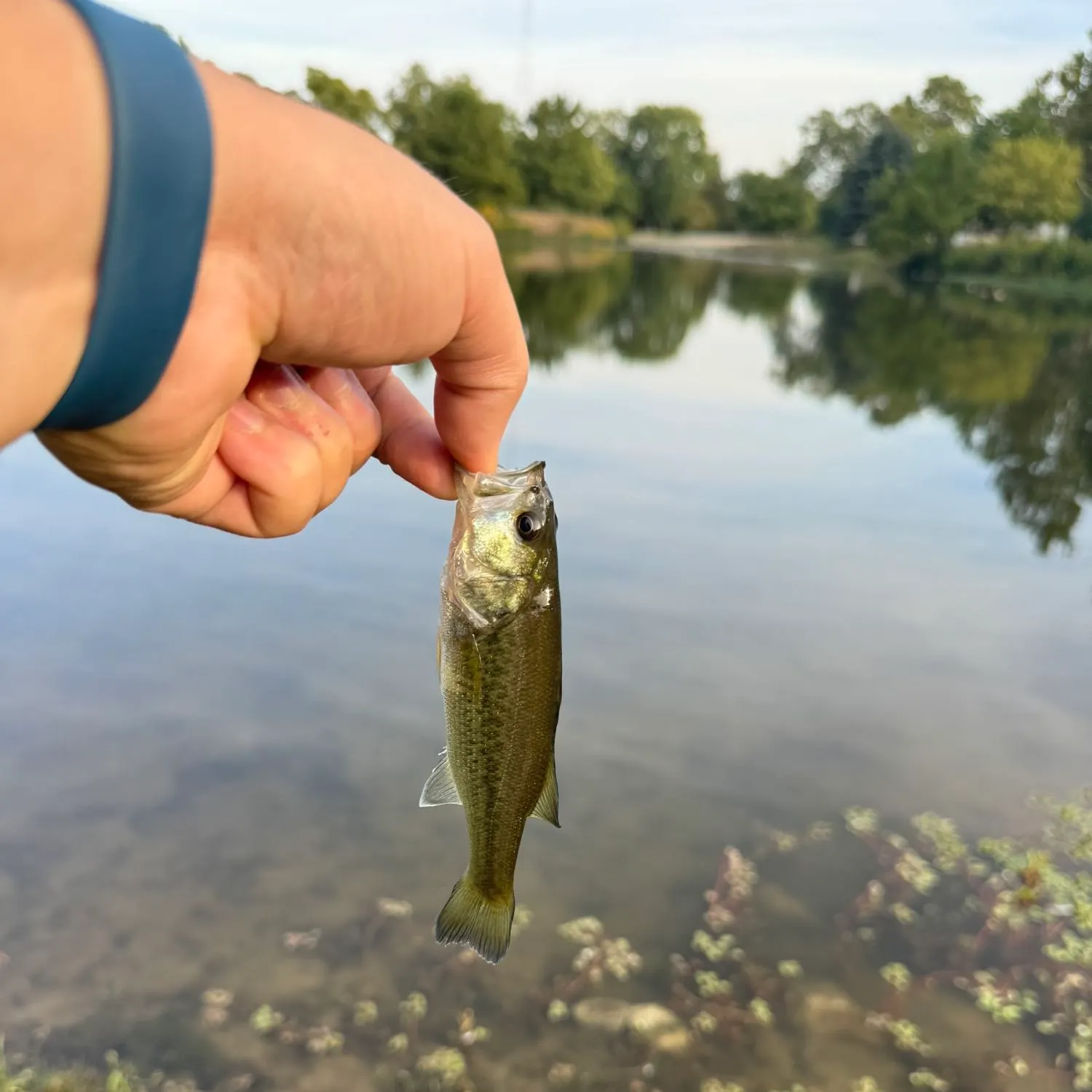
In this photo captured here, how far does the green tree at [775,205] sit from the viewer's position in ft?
328

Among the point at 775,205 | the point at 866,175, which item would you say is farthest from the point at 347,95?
the point at 775,205

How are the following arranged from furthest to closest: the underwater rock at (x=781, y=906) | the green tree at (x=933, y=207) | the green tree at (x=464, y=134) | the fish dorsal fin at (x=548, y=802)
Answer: the green tree at (x=933, y=207) → the green tree at (x=464, y=134) → the underwater rock at (x=781, y=906) → the fish dorsal fin at (x=548, y=802)

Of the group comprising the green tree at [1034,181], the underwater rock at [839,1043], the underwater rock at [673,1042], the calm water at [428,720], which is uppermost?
the green tree at [1034,181]

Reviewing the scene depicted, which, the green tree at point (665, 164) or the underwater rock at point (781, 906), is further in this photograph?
the green tree at point (665, 164)

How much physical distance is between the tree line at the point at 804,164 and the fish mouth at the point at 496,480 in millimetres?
33732

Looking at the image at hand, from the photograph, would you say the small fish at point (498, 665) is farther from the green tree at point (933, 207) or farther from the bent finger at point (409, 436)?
the green tree at point (933, 207)

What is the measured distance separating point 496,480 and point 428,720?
4.64 m

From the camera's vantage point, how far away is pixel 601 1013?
15.2 feet

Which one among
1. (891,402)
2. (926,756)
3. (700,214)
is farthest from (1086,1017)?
(700,214)

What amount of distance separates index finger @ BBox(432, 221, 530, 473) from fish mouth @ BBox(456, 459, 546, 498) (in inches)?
1.0

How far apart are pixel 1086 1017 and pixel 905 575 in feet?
18.9

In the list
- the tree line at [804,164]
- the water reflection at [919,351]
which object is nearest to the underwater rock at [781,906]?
the water reflection at [919,351]

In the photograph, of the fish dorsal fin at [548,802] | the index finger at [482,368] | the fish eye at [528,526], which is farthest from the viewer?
the fish dorsal fin at [548,802]

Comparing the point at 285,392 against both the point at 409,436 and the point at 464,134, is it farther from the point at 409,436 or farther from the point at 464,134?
the point at 464,134
